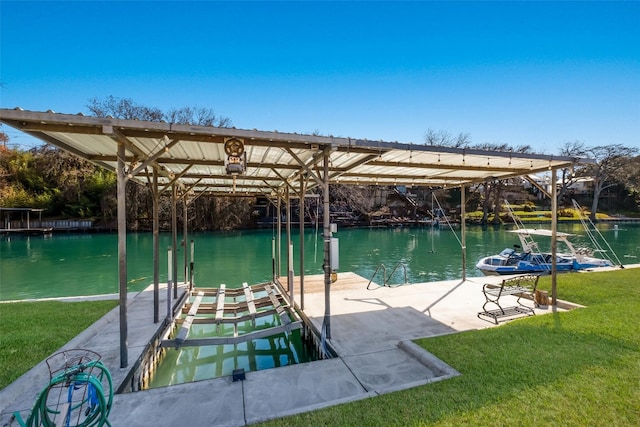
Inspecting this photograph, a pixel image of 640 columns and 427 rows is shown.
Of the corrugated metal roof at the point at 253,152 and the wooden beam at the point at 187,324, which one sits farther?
the wooden beam at the point at 187,324

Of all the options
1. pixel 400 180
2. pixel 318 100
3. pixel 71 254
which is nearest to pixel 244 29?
pixel 318 100

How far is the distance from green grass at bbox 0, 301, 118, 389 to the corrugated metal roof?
2.40 meters

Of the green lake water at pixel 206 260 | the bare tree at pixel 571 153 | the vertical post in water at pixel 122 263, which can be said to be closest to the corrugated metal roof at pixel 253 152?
the vertical post in water at pixel 122 263

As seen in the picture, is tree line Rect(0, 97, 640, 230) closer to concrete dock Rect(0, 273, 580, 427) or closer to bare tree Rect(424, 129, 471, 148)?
bare tree Rect(424, 129, 471, 148)

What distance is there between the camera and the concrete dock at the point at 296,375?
2668mm

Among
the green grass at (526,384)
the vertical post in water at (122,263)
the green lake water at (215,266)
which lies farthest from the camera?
the green lake water at (215,266)

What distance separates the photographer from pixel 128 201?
2603cm

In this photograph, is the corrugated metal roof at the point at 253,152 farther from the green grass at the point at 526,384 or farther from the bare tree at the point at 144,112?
the bare tree at the point at 144,112

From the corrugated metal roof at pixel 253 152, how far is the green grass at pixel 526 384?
2478 millimetres

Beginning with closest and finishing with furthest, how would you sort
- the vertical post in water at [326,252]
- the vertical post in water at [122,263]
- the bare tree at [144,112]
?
1. the vertical post in water at [122,263]
2. the vertical post in water at [326,252]
3. the bare tree at [144,112]

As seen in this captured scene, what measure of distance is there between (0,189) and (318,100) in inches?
1092

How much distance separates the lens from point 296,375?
327cm

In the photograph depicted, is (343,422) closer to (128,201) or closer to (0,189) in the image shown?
(128,201)

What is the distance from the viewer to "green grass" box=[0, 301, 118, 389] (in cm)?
346
